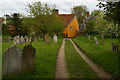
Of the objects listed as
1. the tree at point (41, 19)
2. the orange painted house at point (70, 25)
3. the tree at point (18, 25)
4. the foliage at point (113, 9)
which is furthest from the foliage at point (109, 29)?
the orange painted house at point (70, 25)

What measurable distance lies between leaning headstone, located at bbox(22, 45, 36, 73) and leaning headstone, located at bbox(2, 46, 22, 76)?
0.28 metres

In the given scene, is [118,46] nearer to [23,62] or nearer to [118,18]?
[118,18]

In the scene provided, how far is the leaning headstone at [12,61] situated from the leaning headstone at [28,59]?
280mm

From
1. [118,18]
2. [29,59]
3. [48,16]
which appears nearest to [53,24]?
[48,16]

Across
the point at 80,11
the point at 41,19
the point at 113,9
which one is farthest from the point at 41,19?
the point at 80,11

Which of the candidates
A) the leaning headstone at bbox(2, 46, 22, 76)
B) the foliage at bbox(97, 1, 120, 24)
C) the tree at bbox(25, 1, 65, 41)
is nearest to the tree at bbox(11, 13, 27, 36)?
the tree at bbox(25, 1, 65, 41)

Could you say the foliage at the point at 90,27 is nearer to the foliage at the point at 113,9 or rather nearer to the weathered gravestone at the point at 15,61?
the foliage at the point at 113,9

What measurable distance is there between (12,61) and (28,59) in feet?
2.98

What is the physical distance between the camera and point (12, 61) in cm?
884

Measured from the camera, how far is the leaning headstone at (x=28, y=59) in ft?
30.0

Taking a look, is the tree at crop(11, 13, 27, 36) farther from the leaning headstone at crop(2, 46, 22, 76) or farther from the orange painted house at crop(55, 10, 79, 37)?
the leaning headstone at crop(2, 46, 22, 76)

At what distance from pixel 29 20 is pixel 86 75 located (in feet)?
84.1

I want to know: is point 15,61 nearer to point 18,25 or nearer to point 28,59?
point 28,59

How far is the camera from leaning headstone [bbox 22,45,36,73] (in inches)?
360
